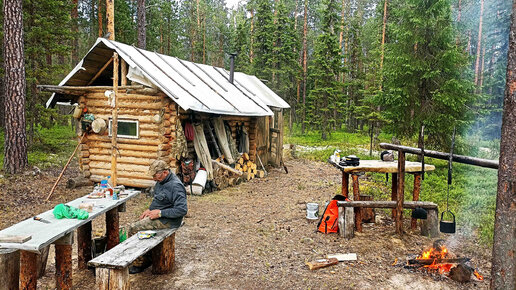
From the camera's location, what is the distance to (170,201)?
550 cm

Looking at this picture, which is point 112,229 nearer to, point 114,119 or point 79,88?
point 114,119

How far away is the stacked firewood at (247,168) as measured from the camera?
1397cm

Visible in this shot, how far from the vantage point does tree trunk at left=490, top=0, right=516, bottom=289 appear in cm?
375

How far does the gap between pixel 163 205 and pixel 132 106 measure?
6.36 metres

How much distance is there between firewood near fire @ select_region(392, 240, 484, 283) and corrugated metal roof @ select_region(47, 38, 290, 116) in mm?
6581

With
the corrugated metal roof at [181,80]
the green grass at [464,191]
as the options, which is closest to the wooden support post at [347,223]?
the green grass at [464,191]

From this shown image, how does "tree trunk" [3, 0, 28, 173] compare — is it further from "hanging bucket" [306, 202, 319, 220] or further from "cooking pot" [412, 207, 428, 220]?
"cooking pot" [412, 207, 428, 220]

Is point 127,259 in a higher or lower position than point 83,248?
higher

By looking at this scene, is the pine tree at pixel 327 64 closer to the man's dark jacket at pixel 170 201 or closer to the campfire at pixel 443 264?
the campfire at pixel 443 264

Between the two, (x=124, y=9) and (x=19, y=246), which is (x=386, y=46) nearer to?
(x=19, y=246)

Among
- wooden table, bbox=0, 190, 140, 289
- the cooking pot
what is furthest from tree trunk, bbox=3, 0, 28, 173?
the cooking pot

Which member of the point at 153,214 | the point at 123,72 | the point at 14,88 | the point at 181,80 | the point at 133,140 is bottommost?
the point at 153,214

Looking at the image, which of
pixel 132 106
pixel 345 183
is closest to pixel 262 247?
pixel 345 183

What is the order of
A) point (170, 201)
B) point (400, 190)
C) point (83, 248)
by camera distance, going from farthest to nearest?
point (400, 190), point (83, 248), point (170, 201)
